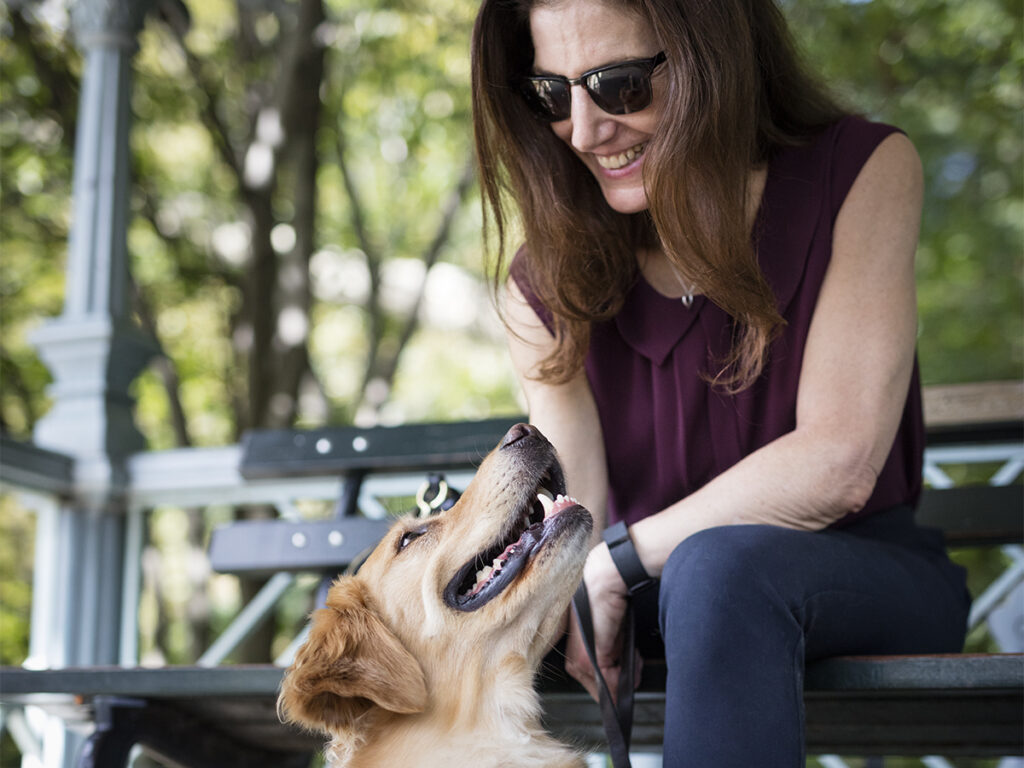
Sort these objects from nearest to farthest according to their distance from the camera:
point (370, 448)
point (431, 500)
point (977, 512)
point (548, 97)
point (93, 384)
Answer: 1. point (548, 97)
2. point (431, 500)
3. point (977, 512)
4. point (370, 448)
5. point (93, 384)

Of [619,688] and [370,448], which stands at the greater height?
[370,448]

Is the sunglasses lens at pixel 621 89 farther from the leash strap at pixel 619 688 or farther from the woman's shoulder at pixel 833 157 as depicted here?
the leash strap at pixel 619 688

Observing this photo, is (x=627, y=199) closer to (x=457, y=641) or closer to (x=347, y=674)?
(x=457, y=641)

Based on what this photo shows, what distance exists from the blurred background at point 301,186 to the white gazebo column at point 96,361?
8.25 ft

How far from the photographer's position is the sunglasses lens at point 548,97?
243 cm

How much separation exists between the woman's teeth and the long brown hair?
13 centimetres

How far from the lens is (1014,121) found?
7902mm

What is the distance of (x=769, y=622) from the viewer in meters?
1.83

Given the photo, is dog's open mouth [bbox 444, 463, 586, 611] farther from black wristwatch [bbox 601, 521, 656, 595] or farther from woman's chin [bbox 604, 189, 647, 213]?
woman's chin [bbox 604, 189, 647, 213]

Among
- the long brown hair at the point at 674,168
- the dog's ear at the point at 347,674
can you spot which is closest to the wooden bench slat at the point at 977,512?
the long brown hair at the point at 674,168

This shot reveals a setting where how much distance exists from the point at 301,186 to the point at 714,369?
267 inches

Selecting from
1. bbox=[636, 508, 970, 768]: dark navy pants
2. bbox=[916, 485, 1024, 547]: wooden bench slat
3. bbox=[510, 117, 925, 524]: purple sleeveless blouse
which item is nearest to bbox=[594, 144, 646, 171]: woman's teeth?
bbox=[510, 117, 925, 524]: purple sleeveless blouse

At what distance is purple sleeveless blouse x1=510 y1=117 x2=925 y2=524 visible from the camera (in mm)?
2367

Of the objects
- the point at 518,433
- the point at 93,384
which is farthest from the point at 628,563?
the point at 93,384
